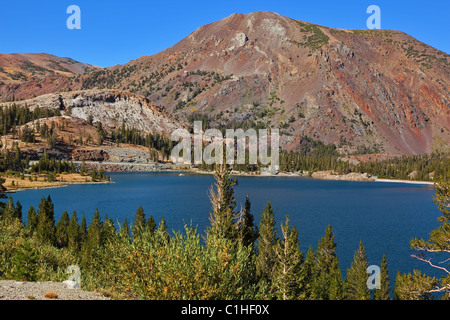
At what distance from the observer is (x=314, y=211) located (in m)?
126

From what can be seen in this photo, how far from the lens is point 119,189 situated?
178375mm

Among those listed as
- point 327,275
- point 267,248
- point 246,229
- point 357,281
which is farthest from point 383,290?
point 246,229

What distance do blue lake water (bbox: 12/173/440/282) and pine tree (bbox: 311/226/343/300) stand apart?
22.0 ft

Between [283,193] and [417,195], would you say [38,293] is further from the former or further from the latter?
[417,195]

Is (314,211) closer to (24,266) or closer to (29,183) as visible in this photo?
(24,266)

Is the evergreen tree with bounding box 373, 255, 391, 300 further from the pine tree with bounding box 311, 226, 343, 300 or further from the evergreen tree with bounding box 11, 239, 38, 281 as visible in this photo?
the evergreen tree with bounding box 11, 239, 38, 281

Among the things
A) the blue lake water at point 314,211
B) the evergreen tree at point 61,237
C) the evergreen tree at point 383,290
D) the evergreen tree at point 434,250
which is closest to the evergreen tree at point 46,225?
the evergreen tree at point 61,237

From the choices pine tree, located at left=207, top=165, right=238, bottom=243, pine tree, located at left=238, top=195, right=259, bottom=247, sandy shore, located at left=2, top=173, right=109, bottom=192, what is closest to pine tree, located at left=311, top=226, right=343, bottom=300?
pine tree, located at left=238, top=195, right=259, bottom=247

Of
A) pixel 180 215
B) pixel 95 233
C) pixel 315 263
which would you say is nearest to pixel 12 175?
pixel 180 215

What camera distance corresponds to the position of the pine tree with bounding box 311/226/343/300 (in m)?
52.5

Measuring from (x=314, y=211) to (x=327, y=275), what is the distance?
7024cm

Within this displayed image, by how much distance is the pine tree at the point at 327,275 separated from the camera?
172 ft

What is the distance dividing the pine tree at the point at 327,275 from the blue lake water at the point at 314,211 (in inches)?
264
